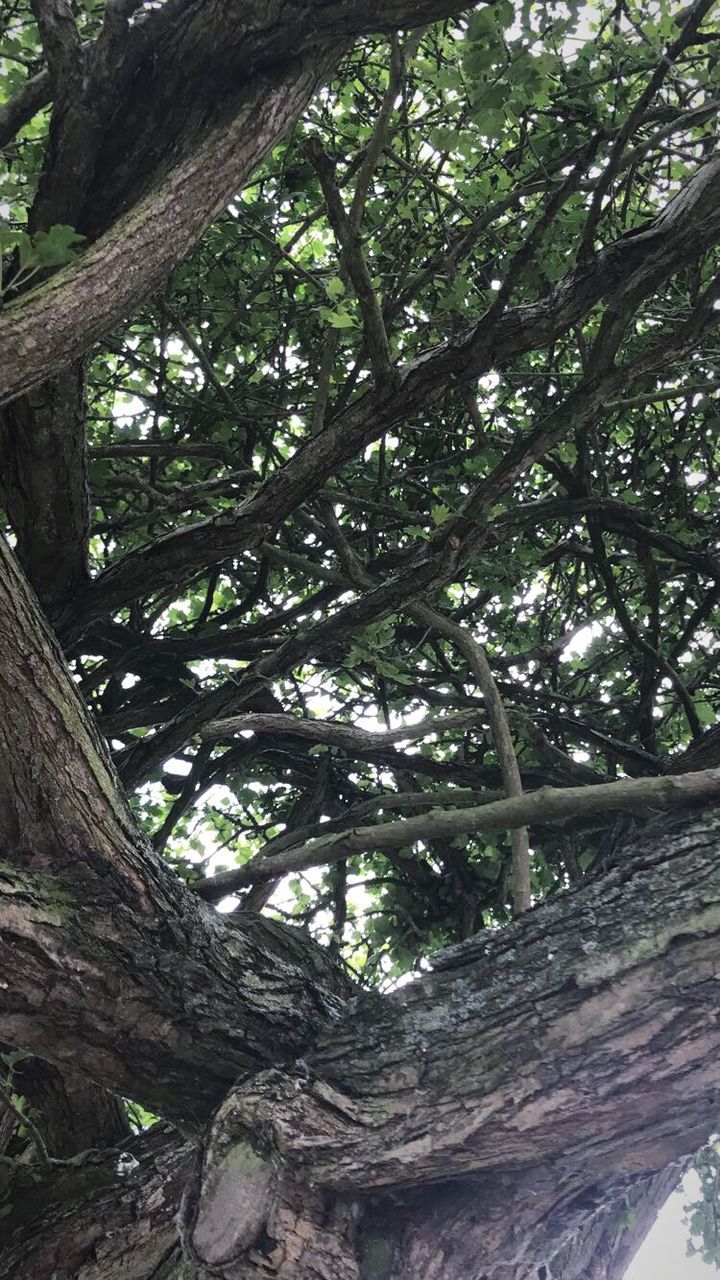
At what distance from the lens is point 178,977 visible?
181 cm

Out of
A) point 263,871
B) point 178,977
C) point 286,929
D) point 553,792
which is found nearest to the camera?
point 178,977

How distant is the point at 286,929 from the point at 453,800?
0.51 m

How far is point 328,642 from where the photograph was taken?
2.49 m

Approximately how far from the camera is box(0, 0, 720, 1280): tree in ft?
5.44

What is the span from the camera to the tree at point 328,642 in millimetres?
1658

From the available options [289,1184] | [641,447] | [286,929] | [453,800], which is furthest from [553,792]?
[641,447]

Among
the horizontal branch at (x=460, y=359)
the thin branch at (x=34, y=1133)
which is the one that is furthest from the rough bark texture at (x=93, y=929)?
the horizontal branch at (x=460, y=359)

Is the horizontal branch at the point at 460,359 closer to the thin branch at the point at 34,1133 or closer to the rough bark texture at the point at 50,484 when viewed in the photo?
the rough bark texture at the point at 50,484

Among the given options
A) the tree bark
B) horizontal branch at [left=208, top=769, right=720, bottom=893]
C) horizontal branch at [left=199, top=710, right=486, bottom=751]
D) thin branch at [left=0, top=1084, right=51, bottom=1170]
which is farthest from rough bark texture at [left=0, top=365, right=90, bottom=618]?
thin branch at [left=0, top=1084, right=51, bottom=1170]

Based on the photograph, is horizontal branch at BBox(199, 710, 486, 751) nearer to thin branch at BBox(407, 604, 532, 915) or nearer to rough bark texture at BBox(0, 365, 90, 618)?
thin branch at BBox(407, 604, 532, 915)

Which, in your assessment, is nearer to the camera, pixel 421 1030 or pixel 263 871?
pixel 421 1030

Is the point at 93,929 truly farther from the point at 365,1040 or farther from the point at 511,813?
the point at 511,813

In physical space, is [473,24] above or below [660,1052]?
above

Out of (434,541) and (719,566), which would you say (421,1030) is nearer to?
(434,541)
